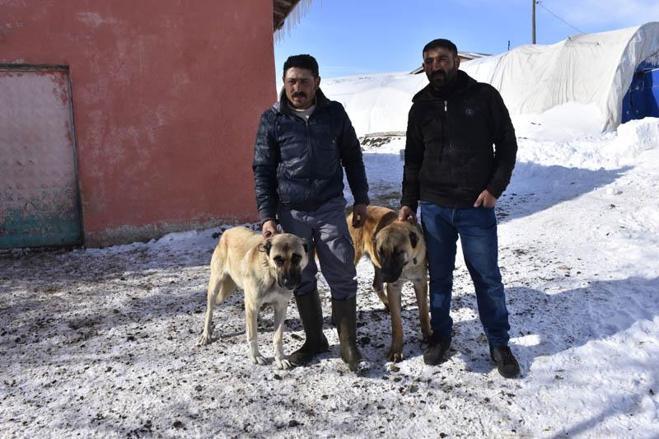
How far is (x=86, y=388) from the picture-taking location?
323 centimetres

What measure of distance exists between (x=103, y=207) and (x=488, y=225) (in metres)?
5.73

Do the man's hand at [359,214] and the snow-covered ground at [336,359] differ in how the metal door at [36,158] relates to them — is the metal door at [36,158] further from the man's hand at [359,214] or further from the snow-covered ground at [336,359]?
the man's hand at [359,214]

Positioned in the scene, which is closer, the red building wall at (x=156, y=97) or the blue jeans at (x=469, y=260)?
the blue jeans at (x=469, y=260)

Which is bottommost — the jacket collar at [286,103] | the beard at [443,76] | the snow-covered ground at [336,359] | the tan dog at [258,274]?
the snow-covered ground at [336,359]

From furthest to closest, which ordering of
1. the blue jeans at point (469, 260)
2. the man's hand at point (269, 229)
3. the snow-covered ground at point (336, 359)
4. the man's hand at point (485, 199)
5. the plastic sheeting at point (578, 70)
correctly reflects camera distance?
the plastic sheeting at point (578, 70)
the man's hand at point (269, 229)
the blue jeans at point (469, 260)
the man's hand at point (485, 199)
the snow-covered ground at point (336, 359)

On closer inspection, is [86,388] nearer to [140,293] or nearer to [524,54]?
[140,293]

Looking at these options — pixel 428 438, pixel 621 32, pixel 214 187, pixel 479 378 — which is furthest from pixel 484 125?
pixel 621 32

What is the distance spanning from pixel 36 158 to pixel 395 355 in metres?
5.83

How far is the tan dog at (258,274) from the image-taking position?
3.11 meters

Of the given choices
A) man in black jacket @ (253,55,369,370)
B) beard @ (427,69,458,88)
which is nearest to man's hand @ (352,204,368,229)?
man in black jacket @ (253,55,369,370)

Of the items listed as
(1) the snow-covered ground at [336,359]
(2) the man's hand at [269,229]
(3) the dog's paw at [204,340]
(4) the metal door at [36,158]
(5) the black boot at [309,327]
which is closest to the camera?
(1) the snow-covered ground at [336,359]

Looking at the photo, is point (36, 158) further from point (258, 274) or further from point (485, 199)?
point (485, 199)

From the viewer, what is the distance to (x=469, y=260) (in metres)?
3.20

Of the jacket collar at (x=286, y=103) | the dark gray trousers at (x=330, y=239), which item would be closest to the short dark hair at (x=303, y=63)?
the jacket collar at (x=286, y=103)
